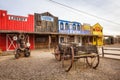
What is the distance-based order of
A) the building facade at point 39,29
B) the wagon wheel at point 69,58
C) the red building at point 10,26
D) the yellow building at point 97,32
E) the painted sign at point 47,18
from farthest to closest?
1. the yellow building at point 97,32
2. the painted sign at point 47,18
3. the building facade at point 39,29
4. the red building at point 10,26
5. the wagon wheel at point 69,58

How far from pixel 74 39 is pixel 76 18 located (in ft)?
18.1

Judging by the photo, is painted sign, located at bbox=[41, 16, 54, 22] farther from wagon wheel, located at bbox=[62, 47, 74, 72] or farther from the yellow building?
wagon wheel, located at bbox=[62, 47, 74, 72]

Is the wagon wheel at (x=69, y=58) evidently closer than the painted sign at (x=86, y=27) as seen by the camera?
Yes

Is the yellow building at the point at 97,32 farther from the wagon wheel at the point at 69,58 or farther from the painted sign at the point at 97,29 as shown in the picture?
the wagon wheel at the point at 69,58

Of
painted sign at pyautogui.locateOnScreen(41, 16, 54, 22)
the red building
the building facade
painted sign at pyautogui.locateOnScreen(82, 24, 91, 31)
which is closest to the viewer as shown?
the red building

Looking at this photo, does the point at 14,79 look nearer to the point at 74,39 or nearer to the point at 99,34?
the point at 74,39

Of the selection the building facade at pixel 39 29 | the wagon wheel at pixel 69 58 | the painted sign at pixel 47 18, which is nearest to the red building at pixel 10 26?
the building facade at pixel 39 29

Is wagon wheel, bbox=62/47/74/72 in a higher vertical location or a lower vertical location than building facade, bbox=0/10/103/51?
lower

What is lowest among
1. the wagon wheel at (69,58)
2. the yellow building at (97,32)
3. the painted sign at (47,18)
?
the wagon wheel at (69,58)

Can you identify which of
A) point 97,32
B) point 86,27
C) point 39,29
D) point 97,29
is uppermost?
point 86,27

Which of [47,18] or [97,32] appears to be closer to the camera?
[47,18]

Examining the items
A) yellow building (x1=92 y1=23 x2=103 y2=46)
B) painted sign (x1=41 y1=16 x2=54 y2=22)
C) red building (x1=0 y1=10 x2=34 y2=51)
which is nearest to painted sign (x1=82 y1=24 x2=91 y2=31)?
yellow building (x1=92 y1=23 x2=103 y2=46)

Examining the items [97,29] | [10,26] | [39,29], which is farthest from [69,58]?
[97,29]

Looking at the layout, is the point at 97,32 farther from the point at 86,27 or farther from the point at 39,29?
the point at 39,29
